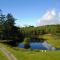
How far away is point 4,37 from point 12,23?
25.4m

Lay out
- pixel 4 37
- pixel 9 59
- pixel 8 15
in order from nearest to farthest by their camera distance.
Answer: pixel 9 59
pixel 4 37
pixel 8 15

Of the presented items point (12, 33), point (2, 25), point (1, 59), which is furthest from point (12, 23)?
point (1, 59)

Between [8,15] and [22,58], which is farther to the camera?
[8,15]

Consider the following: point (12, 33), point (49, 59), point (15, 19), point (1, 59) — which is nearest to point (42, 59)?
point (49, 59)

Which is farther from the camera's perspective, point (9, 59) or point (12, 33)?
point (12, 33)

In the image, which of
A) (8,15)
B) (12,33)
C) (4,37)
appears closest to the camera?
(4,37)

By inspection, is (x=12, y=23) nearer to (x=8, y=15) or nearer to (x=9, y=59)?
(x=8, y=15)

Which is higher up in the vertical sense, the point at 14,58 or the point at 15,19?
the point at 15,19

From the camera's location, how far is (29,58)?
50312 millimetres

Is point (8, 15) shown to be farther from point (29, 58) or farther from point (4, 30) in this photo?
point (29, 58)

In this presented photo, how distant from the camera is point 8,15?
172 metres

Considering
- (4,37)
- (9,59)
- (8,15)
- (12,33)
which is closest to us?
(9,59)

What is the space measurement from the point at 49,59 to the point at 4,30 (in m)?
97.6

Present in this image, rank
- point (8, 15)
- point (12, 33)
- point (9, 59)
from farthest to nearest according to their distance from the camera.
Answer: point (8, 15)
point (12, 33)
point (9, 59)
